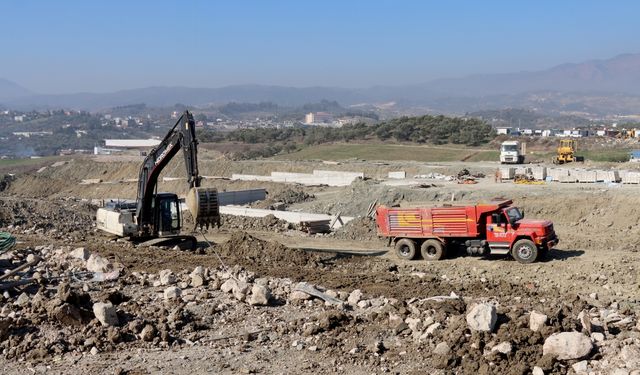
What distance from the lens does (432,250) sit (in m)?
21.2

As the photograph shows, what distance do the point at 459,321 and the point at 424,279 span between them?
6.17m

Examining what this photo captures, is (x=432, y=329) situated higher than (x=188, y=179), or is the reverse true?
(x=188, y=179)

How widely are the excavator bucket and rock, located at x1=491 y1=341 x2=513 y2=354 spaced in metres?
8.72

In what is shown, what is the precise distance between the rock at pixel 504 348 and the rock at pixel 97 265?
969 centimetres

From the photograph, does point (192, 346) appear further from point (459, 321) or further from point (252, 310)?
point (459, 321)

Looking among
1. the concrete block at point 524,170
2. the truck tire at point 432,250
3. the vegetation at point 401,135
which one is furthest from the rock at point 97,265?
the vegetation at point 401,135

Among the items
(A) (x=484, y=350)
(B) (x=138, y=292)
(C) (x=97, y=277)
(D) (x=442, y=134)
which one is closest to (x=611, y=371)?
(A) (x=484, y=350)

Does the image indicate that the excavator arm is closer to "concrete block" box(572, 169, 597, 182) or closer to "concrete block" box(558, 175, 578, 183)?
"concrete block" box(558, 175, 578, 183)

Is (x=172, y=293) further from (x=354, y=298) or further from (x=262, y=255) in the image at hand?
(x=262, y=255)

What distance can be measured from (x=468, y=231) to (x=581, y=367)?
33.7 feet

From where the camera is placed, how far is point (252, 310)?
13539 millimetres

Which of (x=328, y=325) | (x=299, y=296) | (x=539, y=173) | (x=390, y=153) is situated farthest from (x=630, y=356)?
(x=390, y=153)

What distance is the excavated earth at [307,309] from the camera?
11.0m

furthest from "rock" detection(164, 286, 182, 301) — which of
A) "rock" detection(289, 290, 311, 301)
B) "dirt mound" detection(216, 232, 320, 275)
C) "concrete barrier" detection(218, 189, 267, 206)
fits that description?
"concrete barrier" detection(218, 189, 267, 206)
